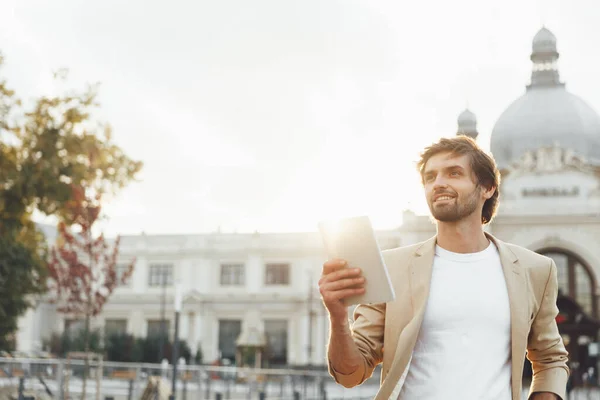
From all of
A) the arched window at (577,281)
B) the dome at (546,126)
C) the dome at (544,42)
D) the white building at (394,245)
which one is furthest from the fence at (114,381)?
the dome at (544,42)

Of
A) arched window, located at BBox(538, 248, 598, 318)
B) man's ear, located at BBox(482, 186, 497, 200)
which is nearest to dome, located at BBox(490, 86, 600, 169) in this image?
arched window, located at BBox(538, 248, 598, 318)

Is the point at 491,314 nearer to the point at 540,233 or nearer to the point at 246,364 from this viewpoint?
the point at 540,233

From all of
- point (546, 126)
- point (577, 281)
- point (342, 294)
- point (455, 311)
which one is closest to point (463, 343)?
point (455, 311)

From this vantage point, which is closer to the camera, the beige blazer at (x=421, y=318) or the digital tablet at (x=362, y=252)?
the digital tablet at (x=362, y=252)

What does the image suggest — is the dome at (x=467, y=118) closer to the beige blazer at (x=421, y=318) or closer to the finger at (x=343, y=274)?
the beige blazer at (x=421, y=318)

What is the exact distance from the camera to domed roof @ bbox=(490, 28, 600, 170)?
2325 inches

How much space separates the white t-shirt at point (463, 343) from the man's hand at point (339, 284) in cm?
51

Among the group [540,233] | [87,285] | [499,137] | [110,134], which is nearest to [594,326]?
[540,233]

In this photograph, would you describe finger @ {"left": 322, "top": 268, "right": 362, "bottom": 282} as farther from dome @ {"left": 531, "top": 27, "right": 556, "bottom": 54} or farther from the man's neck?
dome @ {"left": 531, "top": 27, "right": 556, "bottom": 54}

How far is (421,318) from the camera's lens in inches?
151

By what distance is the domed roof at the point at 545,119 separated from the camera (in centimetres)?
5906

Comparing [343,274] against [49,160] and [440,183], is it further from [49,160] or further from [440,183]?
[49,160]

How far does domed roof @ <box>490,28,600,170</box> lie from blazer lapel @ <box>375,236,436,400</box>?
54628 millimetres

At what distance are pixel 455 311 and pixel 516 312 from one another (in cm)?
28
